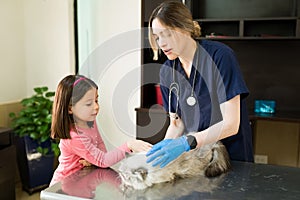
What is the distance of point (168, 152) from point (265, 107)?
1.48 m

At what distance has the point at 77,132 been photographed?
1.21 meters

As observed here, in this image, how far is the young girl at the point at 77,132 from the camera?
1158 mm

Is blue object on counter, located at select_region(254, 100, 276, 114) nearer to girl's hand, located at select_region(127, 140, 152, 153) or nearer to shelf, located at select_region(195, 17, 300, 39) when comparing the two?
shelf, located at select_region(195, 17, 300, 39)

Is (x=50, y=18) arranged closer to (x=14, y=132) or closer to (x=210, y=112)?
(x=14, y=132)

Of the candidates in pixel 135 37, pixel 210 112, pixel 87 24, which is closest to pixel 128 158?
pixel 210 112

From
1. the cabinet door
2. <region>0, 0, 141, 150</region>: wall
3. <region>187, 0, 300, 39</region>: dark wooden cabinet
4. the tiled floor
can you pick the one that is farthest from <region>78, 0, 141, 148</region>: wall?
the cabinet door

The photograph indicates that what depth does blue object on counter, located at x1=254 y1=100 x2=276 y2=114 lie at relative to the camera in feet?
7.46

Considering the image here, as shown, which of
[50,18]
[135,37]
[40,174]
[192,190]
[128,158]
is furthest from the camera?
[50,18]

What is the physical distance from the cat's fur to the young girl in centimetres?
12

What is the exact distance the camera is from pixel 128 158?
1.06m

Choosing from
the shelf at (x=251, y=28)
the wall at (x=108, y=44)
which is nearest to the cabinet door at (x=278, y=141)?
the shelf at (x=251, y=28)

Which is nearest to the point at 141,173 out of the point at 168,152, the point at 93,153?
the point at 168,152

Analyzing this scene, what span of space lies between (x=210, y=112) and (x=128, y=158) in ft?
1.28

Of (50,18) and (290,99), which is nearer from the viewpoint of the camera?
(290,99)
